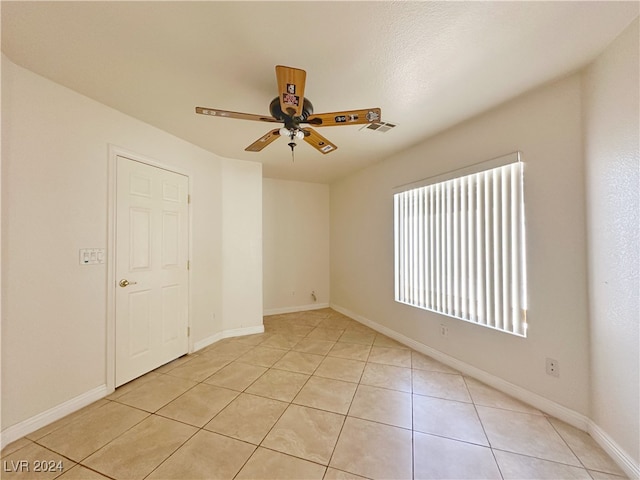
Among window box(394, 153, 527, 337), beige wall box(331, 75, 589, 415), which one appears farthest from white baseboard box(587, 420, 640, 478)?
window box(394, 153, 527, 337)

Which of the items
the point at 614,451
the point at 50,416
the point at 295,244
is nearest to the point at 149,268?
the point at 50,416

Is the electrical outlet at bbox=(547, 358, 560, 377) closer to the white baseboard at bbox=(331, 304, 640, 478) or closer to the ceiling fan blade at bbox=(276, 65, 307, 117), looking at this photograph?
the white baseboard at bbox=(331, 304, 640, 478)

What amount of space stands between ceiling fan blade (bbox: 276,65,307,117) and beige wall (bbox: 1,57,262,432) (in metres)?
1.84

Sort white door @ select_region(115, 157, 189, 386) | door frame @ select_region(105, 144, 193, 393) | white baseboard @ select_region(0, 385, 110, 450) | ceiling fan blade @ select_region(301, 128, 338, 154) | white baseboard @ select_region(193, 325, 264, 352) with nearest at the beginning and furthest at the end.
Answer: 1. white baseboard @ select_region(0, 385, 110, 450)
2. ceiling fan blade @ select_region(301, 128, 338, 154)
3. door frame @ select_region(105, 144, 193, 393)
4. white door @ select_region(115, 157, 189, 386)
5. white baseboard @ select_region(193, 325, 264, 352)

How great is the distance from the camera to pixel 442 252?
280 centimetres

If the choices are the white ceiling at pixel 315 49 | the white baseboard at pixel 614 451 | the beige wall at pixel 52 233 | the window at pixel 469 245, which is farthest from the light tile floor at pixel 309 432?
the white ceiling at pixel 315 49

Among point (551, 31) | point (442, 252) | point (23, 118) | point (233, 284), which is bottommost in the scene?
point (233, 284)

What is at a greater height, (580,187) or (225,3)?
(225,3)

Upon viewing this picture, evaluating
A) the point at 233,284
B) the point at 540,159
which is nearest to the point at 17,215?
the point at 233,284

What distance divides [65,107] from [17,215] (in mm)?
927

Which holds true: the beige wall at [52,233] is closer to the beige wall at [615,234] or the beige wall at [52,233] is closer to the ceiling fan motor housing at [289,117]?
the ceiling fan motor housing at [289,117]

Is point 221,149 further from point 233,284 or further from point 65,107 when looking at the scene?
point 233,284

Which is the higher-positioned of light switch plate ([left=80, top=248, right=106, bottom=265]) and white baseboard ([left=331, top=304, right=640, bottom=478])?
light switch plate ([left=80, top=248, right=106, bottom=265])

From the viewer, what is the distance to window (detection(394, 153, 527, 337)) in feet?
6.93
